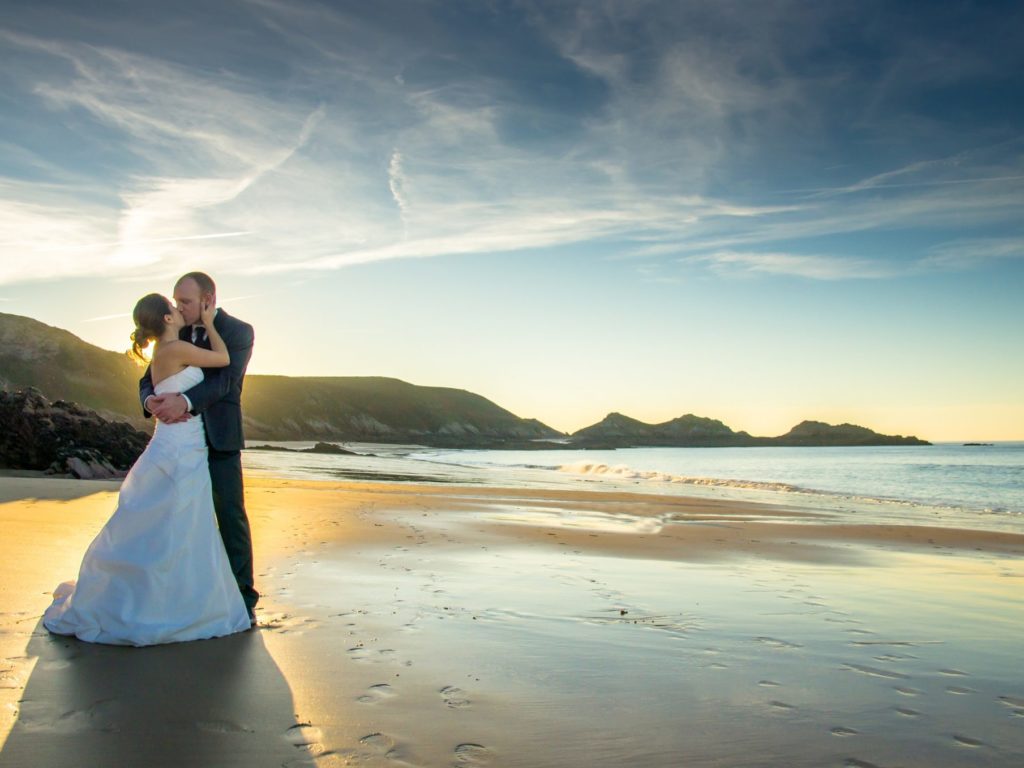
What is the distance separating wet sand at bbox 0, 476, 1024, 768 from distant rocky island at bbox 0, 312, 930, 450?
23920 mm

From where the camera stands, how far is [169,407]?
4.68 m

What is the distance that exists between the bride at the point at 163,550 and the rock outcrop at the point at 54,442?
1177 cm

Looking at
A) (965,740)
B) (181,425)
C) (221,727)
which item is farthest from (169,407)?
(965,740)

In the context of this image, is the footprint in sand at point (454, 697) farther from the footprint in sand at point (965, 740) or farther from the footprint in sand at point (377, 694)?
the footprint in sand at point (965, 740)

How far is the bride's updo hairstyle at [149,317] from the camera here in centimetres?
475

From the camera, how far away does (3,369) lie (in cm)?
6550

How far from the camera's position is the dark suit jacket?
4.87 meters

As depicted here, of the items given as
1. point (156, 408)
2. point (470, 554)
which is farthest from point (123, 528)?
point (470, 554)

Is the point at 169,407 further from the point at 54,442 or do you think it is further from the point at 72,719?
the point at 54,442

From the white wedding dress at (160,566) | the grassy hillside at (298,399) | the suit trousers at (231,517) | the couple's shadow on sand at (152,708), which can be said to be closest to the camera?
the couple's shadow on sand at (152,708)

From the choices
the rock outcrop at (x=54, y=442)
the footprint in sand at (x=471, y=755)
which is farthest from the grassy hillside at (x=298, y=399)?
the rock outcrop at (x=54, y=442)

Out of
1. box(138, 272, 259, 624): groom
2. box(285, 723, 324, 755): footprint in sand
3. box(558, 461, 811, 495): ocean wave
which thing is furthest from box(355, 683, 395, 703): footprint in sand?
box(558, 461, 811, 495): ocean wave

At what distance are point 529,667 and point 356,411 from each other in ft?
390

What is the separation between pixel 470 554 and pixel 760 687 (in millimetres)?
4922
